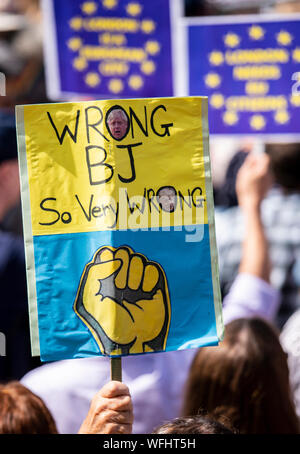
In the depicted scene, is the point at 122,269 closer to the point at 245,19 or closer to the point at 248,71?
the point at 248,71

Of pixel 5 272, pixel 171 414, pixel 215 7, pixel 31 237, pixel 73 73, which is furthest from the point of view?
pixel 215 7

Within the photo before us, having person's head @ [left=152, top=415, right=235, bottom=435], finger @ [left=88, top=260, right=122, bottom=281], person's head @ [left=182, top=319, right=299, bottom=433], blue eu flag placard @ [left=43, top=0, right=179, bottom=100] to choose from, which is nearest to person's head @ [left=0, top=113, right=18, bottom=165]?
blue eu flag placard @ [left=43, top=0, right=179, bottom=100]

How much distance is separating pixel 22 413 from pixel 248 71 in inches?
84.9

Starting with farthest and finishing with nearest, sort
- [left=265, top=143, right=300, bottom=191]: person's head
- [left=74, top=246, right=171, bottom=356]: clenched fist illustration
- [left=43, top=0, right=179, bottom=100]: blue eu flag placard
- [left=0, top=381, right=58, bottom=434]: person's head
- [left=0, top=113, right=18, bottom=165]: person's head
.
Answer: [left=265, top=143, right=300, bottom=191]: person's head < [left=43, top=0, right=179, bottom=100]: blue eu flag placard < [left=0, top=113, right=18, bottom=165]: person's head < [left=0, top=381, right=58, bottom=434]: person's head < [left=74, top=246, right=171, bottom=356]: clenched fist illustration

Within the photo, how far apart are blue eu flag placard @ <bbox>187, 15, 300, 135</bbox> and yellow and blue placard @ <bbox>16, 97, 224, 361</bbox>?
153 cm

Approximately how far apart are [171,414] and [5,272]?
4.10ft

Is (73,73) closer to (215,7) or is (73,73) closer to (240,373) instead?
(215,7)

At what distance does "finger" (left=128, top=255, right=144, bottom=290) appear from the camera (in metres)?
2.28

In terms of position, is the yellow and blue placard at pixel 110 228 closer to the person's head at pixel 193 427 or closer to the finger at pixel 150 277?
the finger at pixel 150 277

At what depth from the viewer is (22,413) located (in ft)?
8.71

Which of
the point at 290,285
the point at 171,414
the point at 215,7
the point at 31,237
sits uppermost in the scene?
the point at 215,7

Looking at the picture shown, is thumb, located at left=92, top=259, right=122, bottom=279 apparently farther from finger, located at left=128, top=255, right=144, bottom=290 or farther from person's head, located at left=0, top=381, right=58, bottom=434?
person's head, located at left=0, top=381, right=58, bottom=434

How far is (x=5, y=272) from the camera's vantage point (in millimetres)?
3691
